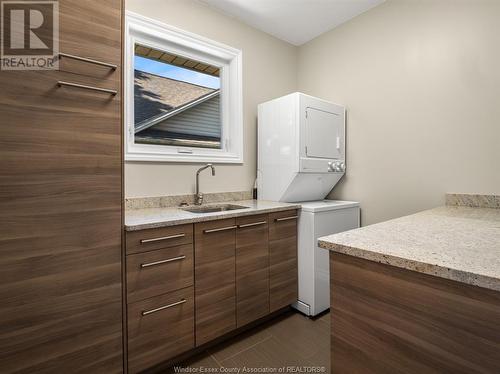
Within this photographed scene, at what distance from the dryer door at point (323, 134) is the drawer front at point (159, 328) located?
1.51m

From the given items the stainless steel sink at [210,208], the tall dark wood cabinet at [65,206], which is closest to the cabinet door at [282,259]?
the stainless steel sink at [210,208]

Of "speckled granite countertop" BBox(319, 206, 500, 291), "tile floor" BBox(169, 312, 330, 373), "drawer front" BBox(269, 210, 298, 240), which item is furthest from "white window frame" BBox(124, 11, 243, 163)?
"speckled granite countertop" BBox(319, 206, 500, 291)

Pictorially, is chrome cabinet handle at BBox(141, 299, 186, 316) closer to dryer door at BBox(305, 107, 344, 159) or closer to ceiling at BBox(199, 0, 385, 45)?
dryer door at BBox(305, 107, 344, 159)

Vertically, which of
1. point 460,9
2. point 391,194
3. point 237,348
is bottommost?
point 237,348

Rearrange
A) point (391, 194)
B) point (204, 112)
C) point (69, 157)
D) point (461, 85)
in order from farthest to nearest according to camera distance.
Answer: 1. point (204, 112)
2. point (391, 194)
3. point (461, 85)
4. point (69, 157)

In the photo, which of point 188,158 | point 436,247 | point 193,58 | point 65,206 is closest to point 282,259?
point 188,158

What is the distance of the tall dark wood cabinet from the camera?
1.08 m

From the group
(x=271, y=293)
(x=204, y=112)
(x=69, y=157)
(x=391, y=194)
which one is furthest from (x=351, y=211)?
(x=69, y=157)

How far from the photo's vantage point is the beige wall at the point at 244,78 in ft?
6.57

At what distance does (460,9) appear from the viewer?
1.87 meters

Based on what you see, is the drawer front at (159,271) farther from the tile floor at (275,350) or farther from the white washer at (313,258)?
the white washer at (313,258)

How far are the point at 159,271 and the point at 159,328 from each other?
0.32 meters

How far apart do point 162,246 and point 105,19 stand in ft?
3.92

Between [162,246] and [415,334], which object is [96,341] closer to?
[162,246]
